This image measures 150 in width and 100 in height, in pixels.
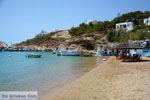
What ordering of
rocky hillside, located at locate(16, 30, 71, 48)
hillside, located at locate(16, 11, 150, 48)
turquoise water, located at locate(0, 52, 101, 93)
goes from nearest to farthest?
turquoise water, located at locate(0, 52, 101, 93) < hillside, located at locate(16, 11, 150, 48) < rocky hillside, located at locate(16, 30, 71, 48)

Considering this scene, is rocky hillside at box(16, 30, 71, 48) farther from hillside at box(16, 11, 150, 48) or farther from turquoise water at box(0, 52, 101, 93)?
turquoise water at box(0, 52, 101, 93)

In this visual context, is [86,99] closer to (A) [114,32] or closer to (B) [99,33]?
(A) [114,32]

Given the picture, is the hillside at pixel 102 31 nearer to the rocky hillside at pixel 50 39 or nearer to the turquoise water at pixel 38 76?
the rocky hillside at pixel 50 39

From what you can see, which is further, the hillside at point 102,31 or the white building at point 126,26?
the white building at point 126,26

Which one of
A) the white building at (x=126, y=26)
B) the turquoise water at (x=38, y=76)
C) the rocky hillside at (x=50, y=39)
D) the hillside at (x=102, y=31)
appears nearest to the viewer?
the turquoise water at (x=38, y=76)

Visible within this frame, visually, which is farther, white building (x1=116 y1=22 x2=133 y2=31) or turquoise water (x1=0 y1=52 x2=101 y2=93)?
white building (x1=116 y1=22 x2=133 y2=31)

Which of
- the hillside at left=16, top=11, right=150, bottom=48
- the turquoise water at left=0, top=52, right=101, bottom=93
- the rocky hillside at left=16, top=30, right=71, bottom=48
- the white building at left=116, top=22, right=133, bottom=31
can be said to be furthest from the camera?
the rocky hillside at left=16, top=30, right=71, bottom=48

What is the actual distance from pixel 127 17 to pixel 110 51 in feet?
116

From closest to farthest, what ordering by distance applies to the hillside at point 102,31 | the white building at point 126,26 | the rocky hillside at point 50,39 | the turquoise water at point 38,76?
the turquoise water at point 38,76 → the hillside at point 102,31 → the white building at point 126,26 → the rocky hillside at point 50,39

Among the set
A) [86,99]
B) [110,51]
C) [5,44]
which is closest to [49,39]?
[5,44]

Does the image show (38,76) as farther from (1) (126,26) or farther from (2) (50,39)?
(2) (50,39)

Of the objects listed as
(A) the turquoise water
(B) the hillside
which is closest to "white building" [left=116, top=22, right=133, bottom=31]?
(B) the hillside

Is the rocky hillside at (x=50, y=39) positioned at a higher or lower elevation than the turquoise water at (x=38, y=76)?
higher

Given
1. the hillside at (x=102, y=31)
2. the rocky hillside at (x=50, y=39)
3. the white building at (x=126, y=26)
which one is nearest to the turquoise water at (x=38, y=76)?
the hillside at (x=102, y=31)
